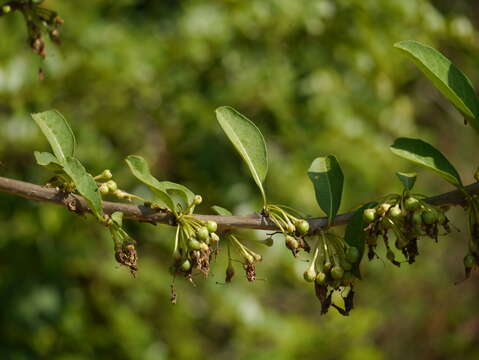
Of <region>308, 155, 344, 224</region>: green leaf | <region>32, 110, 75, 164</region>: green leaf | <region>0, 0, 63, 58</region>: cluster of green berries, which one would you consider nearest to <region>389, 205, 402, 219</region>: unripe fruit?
<region>308, 155, 344, 224</region>: green leaf

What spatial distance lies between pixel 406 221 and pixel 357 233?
0.10 metres

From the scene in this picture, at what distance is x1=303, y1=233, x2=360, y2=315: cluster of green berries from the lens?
1.21 m

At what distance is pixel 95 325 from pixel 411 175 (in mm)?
2450

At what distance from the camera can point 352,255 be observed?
3.94 ft

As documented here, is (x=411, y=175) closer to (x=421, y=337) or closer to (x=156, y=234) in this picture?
(x=156, y=234)

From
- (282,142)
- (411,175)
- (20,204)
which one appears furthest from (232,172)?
(411,175)

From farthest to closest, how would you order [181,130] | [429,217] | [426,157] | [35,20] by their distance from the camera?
[181,130] → [35,20] → [426,157] → [429,217]

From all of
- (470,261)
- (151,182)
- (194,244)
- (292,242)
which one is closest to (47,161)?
(151,182)

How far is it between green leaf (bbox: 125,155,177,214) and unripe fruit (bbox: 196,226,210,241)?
2.4 inches

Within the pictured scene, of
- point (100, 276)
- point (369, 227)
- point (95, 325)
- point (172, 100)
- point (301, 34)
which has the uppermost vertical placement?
point (369, 227)

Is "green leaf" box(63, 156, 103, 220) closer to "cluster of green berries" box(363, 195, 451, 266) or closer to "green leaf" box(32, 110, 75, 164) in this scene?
"green leaf" box(32, 110, 75, 164)

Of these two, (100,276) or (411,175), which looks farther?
(100,276)

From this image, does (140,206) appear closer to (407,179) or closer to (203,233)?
(203,233)

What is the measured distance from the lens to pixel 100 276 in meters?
3.35
